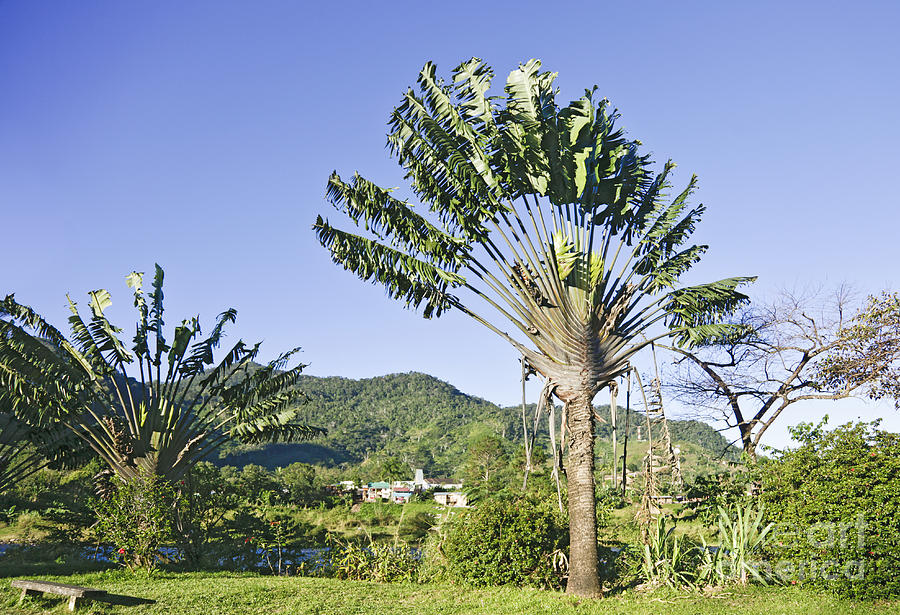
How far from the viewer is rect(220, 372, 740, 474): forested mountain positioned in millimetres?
111438

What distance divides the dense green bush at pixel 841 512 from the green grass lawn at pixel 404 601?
12.2 inches

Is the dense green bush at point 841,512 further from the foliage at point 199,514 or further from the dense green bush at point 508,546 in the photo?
the foliage at point 199,514

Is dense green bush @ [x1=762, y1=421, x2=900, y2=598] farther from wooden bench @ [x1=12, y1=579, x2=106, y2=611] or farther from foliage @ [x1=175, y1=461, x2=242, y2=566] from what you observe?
foliage @ [x1=175, y1=461, x2=242, y2=566]

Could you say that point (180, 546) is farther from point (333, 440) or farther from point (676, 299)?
point (333, 440)

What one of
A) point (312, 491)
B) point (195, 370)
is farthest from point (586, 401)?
point (312, 491)

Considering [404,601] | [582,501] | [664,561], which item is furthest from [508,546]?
[664,561]

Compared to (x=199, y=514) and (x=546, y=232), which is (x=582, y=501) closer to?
(x=546, y=232)

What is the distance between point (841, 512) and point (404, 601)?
6.12 meters

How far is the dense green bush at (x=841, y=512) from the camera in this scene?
7.36m

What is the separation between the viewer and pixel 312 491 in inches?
1623

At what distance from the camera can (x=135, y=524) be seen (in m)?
10.6

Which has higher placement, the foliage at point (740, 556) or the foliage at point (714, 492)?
the foliage at point (714, 492)

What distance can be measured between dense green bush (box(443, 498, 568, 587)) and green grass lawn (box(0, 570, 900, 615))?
351 mm

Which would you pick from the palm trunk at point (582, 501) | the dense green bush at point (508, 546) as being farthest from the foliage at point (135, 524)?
the palm trunk at point (582, 501)
